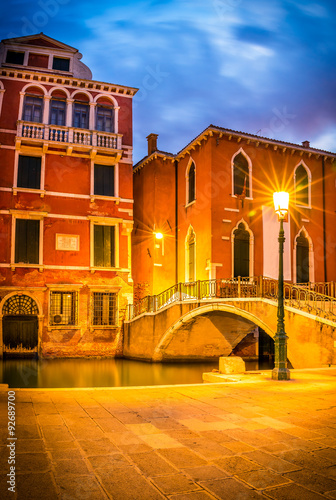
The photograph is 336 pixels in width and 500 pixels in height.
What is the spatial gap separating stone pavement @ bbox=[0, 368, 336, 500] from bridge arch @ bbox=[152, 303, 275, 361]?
7.98 meters

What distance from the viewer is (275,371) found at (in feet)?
29.7

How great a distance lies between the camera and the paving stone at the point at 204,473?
3510 millimetres

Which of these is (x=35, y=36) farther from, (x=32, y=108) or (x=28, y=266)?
(x=28, y=266)

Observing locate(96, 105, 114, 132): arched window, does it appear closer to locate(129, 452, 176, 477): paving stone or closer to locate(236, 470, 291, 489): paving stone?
locate(129, 452, 176, 477): paving stone

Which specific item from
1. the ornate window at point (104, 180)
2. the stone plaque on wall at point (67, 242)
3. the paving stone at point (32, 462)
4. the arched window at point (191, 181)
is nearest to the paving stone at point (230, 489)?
the paving stone at point (32, 462)

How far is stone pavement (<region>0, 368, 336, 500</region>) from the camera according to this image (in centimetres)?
330

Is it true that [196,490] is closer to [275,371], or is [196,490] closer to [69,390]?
[69,390]

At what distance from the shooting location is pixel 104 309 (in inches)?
890

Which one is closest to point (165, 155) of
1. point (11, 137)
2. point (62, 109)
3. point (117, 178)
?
point (117, 178)

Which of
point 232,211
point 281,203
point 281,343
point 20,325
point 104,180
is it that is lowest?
point 20,325

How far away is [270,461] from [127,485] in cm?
129

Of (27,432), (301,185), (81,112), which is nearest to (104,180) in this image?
(81,112)

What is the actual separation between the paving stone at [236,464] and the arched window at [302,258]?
1880cm

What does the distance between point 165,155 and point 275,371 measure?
55.6 feet
